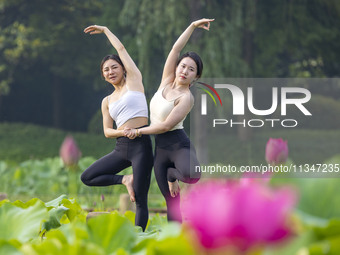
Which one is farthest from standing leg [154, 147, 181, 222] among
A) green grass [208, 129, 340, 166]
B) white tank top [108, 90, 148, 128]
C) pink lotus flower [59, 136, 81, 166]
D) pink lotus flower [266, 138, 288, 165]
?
green grass [208, 129, 340, 166]

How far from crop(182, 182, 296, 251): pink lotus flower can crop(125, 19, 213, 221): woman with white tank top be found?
10.0ft

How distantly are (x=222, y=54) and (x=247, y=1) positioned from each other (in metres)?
1.75

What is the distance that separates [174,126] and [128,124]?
0.33 metres

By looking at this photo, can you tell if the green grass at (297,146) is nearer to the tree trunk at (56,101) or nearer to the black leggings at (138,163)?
the tree trunk at (56,101)

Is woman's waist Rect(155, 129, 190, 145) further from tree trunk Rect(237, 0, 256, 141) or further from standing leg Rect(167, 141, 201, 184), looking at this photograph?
tree trunk Rect(237, 0, 256, 141)

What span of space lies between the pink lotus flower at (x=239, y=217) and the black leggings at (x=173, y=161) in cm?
305

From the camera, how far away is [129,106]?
13.3ft

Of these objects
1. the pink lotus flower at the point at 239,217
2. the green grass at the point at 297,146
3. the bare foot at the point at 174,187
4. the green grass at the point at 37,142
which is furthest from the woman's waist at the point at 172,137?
the green grass at the point at 37,142

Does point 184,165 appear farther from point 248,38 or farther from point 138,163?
point 248,38

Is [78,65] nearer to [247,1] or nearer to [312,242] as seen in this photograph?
[247,1]

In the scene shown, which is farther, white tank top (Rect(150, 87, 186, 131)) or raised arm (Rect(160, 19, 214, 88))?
raised arm (Rect(160, 19, 214, 88))

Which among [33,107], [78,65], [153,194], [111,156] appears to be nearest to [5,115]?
[33,107]

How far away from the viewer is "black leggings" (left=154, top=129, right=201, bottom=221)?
3.84m

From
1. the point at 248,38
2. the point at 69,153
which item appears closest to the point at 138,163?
the point at 69,153
